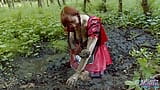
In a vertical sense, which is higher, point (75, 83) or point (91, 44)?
point (91, 44)

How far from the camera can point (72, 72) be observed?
17.1 feet

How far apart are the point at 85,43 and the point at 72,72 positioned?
0.66 m

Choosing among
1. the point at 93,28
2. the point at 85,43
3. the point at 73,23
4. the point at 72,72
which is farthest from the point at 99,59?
the point at 73,23

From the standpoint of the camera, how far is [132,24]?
25.5ft

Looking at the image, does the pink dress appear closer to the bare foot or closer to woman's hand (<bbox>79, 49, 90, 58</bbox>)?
the bare foot

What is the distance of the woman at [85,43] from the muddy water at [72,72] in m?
0.15

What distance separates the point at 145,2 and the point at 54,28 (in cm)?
227

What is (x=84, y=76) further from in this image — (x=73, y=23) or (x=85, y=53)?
(x=73, y=23)

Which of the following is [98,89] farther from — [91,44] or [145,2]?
[145,2]

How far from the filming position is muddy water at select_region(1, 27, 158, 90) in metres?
4.70

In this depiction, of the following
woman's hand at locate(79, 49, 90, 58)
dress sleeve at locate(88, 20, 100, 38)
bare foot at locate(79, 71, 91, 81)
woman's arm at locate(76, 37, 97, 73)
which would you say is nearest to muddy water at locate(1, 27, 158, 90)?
bare foot at locate(79, 71, 91, 81)

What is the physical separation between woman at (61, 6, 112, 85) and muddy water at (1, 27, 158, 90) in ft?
0.50

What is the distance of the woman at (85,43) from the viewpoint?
166 inches

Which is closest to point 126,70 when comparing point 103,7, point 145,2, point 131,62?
point 131,62
